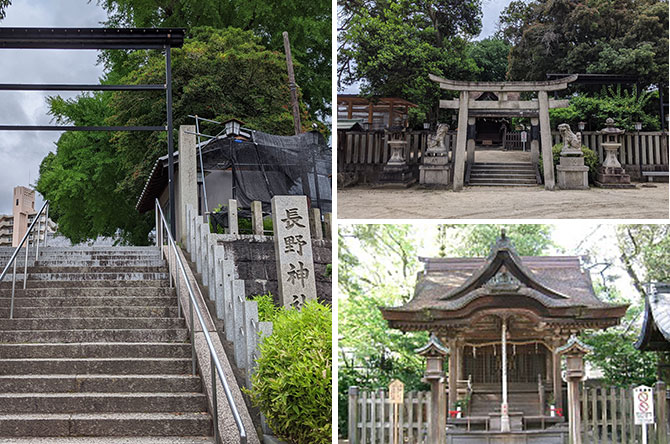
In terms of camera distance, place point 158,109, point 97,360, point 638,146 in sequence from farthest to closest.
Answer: point 158,109 → point 638,146 → point 97,360

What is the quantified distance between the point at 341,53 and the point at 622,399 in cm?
702

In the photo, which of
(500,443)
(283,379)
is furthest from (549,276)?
(283,379)

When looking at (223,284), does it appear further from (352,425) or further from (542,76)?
(542,76)

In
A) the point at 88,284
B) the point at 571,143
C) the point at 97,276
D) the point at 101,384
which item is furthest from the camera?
the point at 571,143

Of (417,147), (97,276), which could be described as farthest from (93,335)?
(417,147)

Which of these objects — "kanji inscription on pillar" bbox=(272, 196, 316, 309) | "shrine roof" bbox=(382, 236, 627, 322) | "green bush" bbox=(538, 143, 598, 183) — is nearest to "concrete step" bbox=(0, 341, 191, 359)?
"kanji inscription on pillar" bbox=(272, 196, 316, 309)

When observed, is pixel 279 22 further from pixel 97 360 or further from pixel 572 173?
pixel 97 360

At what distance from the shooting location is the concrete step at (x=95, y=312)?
705 centimetres

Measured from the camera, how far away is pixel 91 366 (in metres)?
5.92

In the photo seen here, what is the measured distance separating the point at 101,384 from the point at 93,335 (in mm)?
1004

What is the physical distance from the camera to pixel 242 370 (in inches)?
227

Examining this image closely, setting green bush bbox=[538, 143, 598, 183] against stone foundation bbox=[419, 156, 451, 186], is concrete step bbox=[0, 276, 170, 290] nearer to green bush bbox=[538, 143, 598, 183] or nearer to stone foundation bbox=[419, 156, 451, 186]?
stone foundation bbox=[419, 156, 451, 186]

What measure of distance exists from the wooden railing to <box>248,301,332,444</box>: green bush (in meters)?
10.3

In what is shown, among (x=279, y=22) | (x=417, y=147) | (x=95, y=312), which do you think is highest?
(x=279, y=22)
